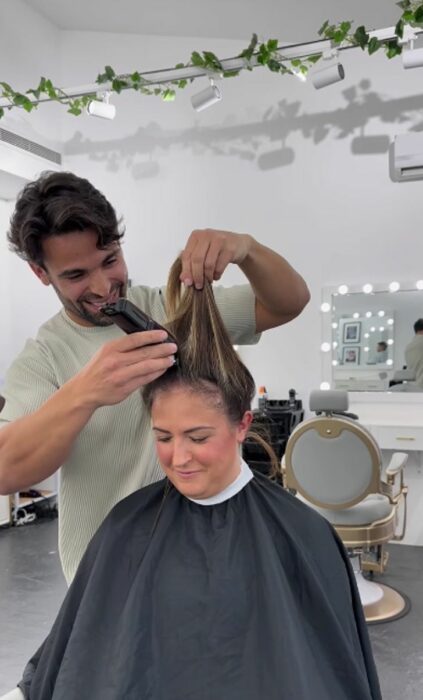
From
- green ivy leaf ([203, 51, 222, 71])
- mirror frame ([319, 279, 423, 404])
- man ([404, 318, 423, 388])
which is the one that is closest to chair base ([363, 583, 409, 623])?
mirror frame ([319, 279, 423, 404])

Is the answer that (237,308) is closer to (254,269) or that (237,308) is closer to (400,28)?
(254,269)

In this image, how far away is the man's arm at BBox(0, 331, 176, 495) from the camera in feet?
2.81

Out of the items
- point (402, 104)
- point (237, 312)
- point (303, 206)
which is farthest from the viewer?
point (303, 206)

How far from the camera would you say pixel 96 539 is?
44.3 inches

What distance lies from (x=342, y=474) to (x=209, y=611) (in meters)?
1.73

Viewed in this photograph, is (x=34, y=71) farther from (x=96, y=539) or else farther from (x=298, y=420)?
(x=96, y=539)

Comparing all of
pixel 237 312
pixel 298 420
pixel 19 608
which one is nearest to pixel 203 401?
pixel 237 312

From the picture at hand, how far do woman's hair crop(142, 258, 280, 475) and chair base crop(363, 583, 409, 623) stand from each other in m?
2.10

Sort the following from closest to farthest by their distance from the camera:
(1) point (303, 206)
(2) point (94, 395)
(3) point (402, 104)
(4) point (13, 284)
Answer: (2) point (94, 395) → (3) point (402, 104) → (1) point (303, 206) → (4) point (13, 284)

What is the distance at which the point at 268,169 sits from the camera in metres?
4.15

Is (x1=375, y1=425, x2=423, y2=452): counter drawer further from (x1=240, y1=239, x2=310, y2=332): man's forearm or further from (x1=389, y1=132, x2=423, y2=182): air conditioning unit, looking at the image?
(x1=240, y1=239, x2=310, y2=332): man's forearm

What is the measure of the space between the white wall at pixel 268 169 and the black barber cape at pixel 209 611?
3.04m

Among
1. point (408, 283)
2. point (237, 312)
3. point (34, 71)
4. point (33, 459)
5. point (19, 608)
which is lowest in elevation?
point (19, 608)

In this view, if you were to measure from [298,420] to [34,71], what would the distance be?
305 centimetres
